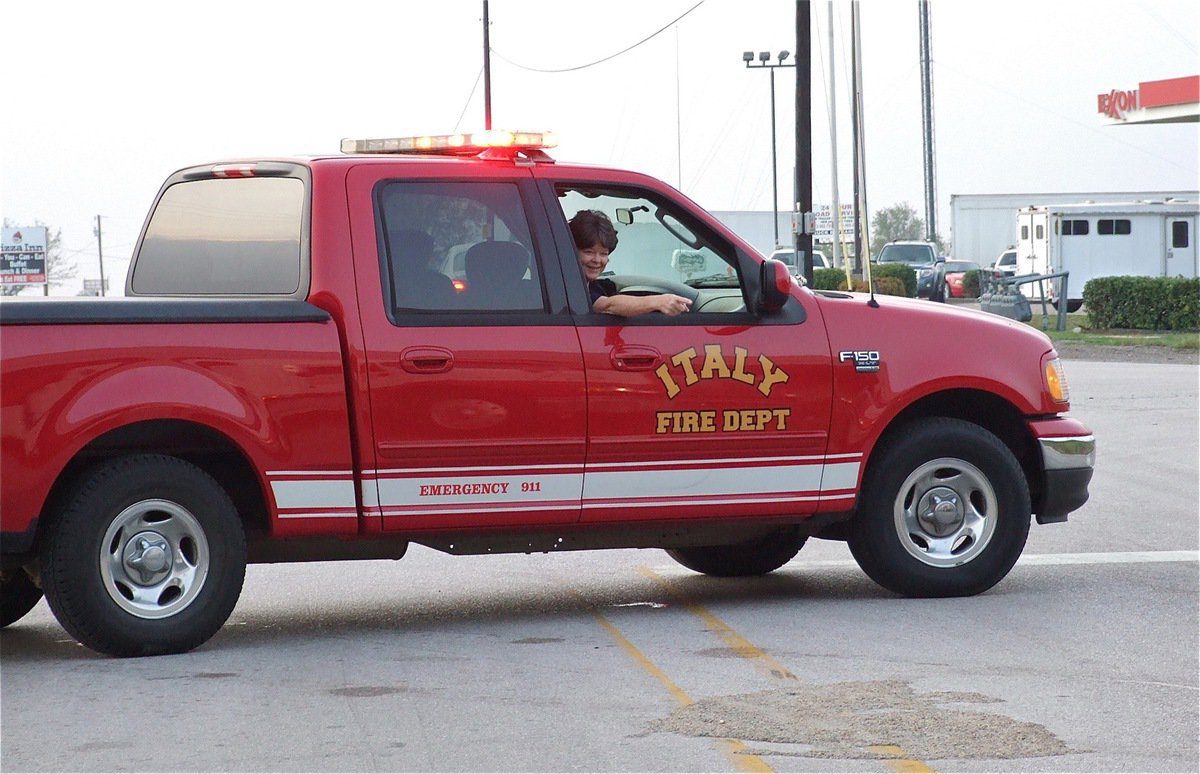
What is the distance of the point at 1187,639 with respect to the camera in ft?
23.0

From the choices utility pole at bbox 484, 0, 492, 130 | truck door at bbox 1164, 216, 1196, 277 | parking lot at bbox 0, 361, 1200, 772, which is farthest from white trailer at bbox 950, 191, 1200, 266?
parking lot at bbox 0, 361, 1200, 772

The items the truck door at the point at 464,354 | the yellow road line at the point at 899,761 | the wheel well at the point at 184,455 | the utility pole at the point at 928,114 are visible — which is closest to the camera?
the yellow road line at the point at 899,761

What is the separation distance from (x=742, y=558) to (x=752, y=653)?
2108 millimetres

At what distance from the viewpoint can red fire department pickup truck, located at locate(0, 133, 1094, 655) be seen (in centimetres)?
664

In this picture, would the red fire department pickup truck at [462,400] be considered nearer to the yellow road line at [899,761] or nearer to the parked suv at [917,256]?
the yellow road line at [899,761]

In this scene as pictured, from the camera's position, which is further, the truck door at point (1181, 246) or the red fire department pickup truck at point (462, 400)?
the truck door at point (1181, 246)

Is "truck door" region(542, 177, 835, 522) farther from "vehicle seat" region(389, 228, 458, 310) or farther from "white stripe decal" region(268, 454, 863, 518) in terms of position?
"vehicle seat" region(389, 228, 458, 310)

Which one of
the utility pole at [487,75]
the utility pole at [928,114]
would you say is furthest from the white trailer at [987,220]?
the utility pole at [487,75]

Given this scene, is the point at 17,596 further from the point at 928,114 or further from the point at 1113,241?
the point at 928,114

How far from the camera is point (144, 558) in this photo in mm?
6707

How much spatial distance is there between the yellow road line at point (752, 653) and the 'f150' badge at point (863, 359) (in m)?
1.29

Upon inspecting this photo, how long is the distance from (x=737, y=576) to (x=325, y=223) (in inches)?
121

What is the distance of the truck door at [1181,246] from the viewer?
147 ft

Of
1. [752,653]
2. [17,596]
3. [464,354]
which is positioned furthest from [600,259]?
[17,596]
